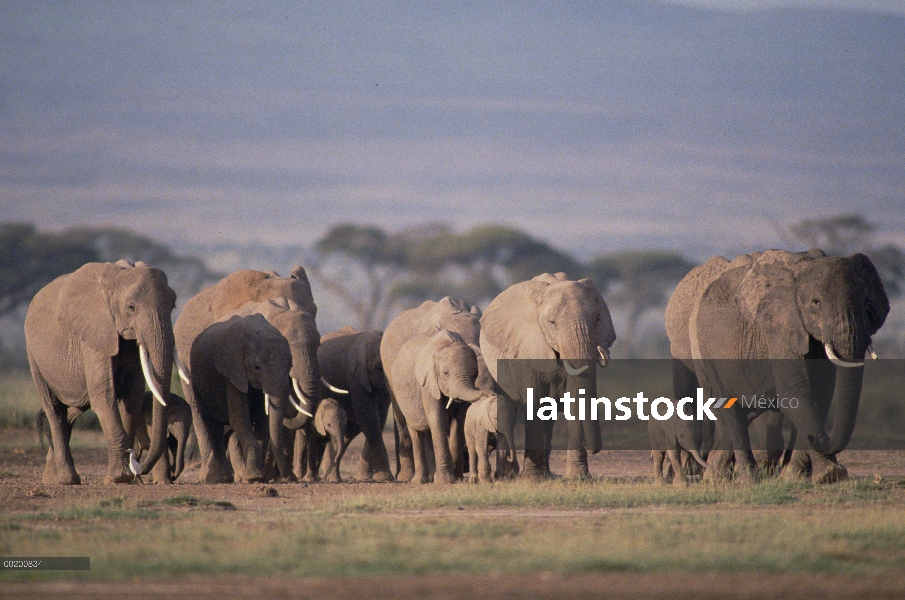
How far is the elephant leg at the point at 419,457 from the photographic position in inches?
640

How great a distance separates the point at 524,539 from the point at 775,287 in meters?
5.76

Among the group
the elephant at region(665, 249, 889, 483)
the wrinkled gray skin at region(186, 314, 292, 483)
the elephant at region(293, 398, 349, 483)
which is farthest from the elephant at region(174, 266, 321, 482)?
the elephant at region(665, 249, 889, 483)

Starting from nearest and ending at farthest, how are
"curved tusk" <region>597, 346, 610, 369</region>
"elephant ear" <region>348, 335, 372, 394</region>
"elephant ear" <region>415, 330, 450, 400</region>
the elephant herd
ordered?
the elephant herd
"curved tusk" <region>597, 346, 610, 369</region>
"elephant ear" <region>415, 330, 450, 400</region>
"elephant ear" <region>348, 335, 372, 394</region>

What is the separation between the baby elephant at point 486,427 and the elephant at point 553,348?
1.27 feet

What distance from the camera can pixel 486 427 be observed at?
576 inches

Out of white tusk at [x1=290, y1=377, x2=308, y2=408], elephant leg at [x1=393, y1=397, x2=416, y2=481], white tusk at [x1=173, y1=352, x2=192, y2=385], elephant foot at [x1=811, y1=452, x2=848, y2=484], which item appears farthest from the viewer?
elephant leg at [x1=393, y1=397, x2=416, y2=481]

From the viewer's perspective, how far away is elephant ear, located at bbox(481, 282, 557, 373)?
610 inches

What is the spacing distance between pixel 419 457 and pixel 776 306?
4.63 meters

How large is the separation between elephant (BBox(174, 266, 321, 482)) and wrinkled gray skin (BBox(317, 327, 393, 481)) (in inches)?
30.3

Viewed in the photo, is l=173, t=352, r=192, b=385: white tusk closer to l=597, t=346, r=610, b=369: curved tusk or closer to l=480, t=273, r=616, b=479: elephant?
l=480, t=273, r=616, b=479: elephant

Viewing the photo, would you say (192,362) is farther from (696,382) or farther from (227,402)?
(696,382)

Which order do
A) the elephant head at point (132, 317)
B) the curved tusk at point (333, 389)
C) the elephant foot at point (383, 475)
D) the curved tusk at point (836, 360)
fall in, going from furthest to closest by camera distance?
the elephant foot at point (383, 475) < the curved tusk at point (333, 389) < the elephant head at point (132, 317) < the curved tusk at point (836, 360)

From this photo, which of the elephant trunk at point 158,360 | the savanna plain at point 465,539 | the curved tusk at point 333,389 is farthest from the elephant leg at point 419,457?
the elephant trunk at point 158,360

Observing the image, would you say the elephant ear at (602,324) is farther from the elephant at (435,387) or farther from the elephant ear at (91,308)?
the elephant ear at (91,308)
